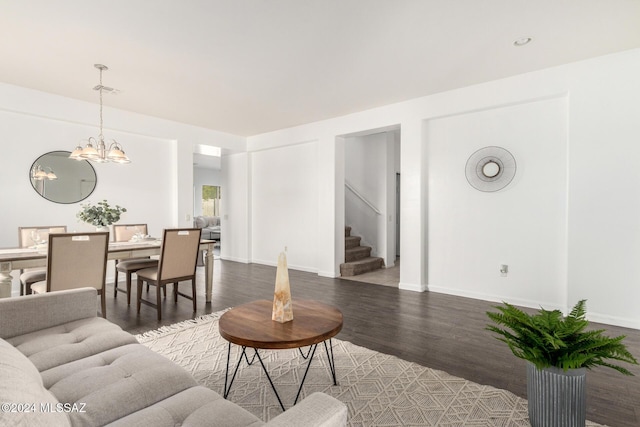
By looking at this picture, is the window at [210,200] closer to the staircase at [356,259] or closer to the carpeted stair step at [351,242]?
the staircase at [356,259]

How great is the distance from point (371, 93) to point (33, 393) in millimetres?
4262

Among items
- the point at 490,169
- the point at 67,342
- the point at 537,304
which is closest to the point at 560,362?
the point at 67,342

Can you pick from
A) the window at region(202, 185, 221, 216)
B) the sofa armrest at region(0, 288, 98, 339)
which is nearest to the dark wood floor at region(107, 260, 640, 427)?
the sofa armrest at region(0, 288, 98, 339)

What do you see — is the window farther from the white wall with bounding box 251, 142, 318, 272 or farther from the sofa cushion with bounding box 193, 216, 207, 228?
the white wall with bounding box 251, 142, 318, 272

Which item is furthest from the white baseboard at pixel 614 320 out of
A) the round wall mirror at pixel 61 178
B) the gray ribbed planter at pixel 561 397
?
the round wall mirror at pixel 61 178

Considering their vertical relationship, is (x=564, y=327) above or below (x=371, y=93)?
below

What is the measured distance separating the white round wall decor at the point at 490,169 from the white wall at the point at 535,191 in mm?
87

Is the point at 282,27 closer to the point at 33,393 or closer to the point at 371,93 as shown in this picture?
the point at 371,93

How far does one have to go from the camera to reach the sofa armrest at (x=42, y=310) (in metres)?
1.74

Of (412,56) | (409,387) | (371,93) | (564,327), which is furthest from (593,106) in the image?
(409,387)

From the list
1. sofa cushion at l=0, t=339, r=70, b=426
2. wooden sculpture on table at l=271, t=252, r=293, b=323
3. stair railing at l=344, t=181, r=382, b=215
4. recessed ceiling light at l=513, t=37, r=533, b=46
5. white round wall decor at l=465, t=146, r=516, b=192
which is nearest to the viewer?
sofa cushion at l=0, t=339, r=70, b=426

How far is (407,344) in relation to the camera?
2.73m

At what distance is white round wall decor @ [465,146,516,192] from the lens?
12.8ft

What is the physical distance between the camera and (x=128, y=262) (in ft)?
12.6
